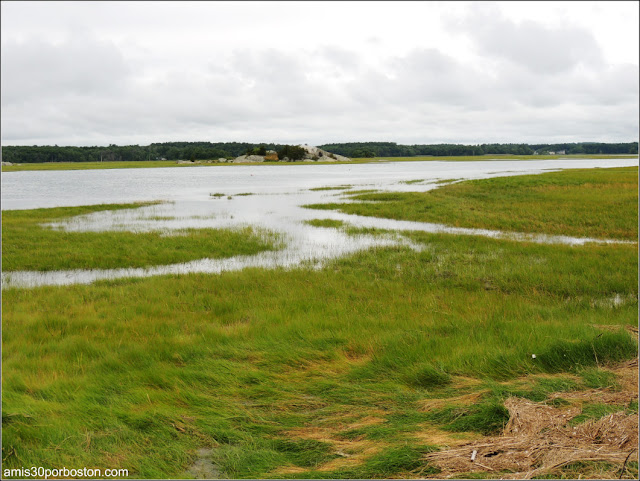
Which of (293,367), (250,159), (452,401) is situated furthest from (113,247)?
(250,159)

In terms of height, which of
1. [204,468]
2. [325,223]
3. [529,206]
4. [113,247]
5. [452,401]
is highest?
[529,206]

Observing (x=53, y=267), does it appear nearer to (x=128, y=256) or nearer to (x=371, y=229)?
(x=128, y=256)

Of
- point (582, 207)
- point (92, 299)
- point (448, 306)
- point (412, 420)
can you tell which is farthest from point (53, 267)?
point (582, 207)

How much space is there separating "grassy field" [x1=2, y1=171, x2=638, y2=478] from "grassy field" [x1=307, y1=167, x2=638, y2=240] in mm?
12849

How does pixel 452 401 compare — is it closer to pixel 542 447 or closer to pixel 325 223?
pixel 542 447

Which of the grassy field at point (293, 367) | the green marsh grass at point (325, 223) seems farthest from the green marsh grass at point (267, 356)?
the green marsh grass at point (325, 223)

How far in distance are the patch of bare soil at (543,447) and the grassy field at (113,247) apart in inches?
688

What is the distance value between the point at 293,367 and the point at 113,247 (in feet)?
56.9

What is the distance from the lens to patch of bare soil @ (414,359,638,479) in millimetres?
4824

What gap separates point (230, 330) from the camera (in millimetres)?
10742

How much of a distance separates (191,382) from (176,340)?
2256mm

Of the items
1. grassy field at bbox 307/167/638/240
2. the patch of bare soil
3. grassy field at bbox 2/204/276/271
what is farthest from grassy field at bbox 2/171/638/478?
grassy field at bbox 307/167/638/240

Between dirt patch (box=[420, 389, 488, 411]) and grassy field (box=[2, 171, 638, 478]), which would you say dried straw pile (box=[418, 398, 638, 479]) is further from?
dirt patch (box=[420, 389, 488, 411])

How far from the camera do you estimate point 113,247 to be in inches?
910
